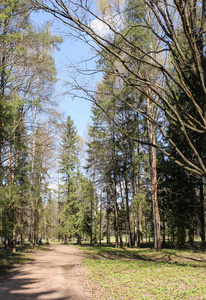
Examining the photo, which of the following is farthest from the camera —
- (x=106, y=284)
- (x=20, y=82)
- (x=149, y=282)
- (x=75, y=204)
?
(x=75, y=204)

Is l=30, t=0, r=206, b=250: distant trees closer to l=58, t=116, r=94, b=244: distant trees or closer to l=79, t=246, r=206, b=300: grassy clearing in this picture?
l=79, t=246, r=206, b=300: grassy clearing

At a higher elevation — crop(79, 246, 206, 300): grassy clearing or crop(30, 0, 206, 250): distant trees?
crop(30, 0, 206, 250): distant trees

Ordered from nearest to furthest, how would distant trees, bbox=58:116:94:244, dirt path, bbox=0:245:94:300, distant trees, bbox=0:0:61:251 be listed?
dirt path, bbox=0:245:94:300, distant trees, bbox=0:0:61:251, distant trees, bbox=58:116:94:244

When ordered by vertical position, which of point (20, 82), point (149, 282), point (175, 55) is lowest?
point (149, 282)

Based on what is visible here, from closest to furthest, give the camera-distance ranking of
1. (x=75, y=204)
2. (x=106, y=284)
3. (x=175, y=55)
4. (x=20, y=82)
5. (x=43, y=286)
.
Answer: (x=175, y=55) → (x=43, y=286) → (x=106, y=284) → (x=20, y=82) → (x=75, y=204)

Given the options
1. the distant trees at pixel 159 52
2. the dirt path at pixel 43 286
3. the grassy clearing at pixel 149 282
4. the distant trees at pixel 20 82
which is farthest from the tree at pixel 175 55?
the distant trees at pixel 20 82

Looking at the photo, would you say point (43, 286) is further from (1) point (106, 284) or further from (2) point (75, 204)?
(2) point (75, 204)

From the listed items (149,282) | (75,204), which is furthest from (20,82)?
(75,204)

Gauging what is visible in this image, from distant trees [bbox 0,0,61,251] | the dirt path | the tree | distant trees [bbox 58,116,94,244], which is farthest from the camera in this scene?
distant trees [bbox 58,116,94,244]

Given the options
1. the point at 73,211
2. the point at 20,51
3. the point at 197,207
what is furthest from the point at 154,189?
the point at 73,211

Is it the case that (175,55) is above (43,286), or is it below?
above

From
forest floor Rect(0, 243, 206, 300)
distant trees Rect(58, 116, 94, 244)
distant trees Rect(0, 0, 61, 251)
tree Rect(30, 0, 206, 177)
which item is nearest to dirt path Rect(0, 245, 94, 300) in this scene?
forest floor Rect(0, 243, 206, 300)

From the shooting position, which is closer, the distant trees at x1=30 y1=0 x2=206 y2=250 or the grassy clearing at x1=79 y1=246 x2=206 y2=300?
the distant trees at x1=30 y1=0 x2=206 y2=250

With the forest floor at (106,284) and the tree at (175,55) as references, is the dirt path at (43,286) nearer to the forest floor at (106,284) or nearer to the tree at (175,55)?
the forest floor at (106,284)
